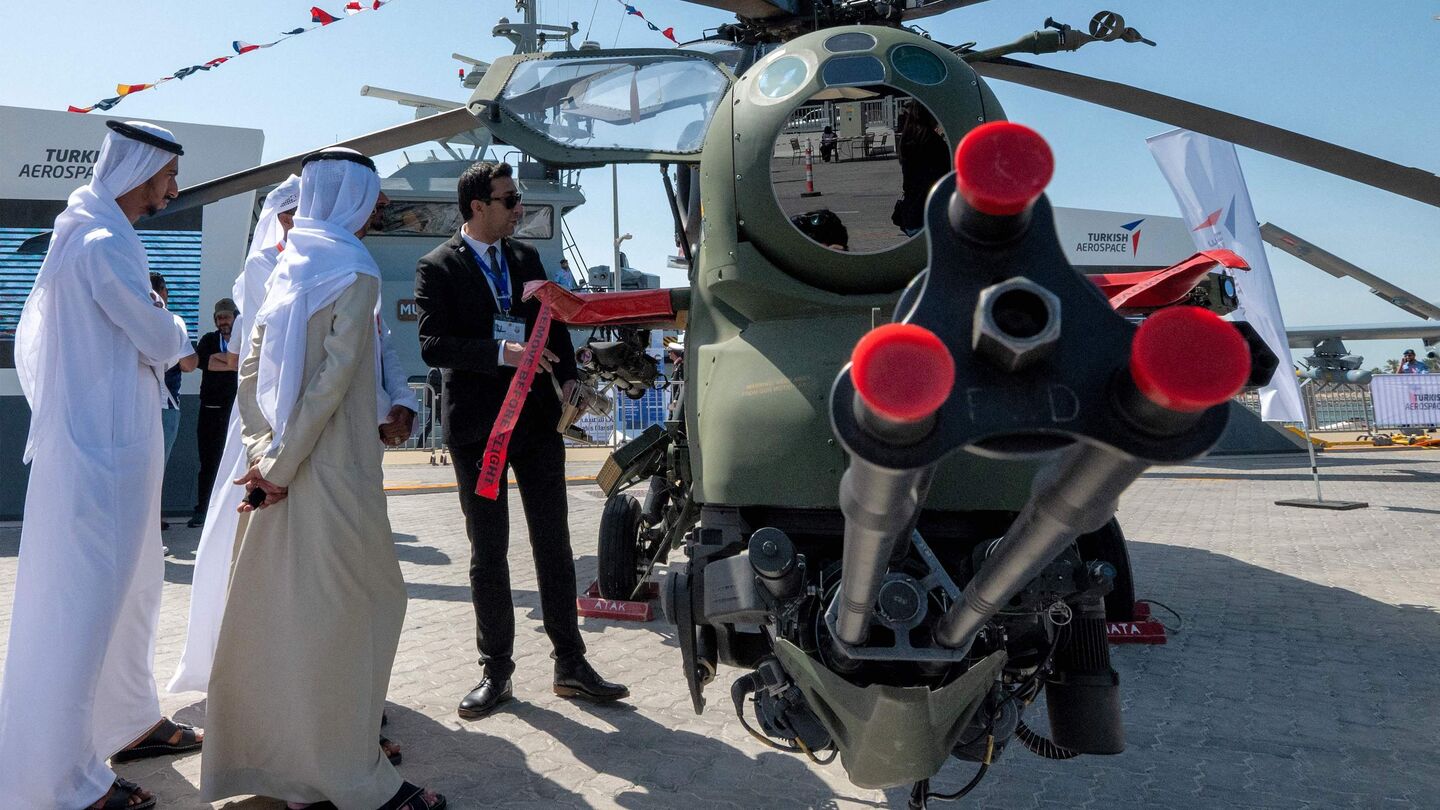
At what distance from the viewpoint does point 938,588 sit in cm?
215

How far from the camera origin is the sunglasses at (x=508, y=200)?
381 cm

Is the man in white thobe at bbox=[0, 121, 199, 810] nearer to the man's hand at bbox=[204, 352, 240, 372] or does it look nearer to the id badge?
the man's hand at bbox=[204, 352, 240, 372]

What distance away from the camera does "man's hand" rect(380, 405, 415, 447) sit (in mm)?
3121

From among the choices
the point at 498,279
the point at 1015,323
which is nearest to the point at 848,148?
the point at 498,279

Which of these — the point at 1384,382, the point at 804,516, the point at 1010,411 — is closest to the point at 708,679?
the point at 804,516

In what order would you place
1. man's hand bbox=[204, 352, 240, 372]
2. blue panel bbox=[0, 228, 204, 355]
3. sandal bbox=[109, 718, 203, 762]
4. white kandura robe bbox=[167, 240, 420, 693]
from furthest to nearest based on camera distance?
blue panel bbox=[0, 228, 204, 355]
man's hand bbox=[204, 352, 240, 372]
white kandura robe bbox=[167, 240, 420, 693]
sandal bbox=[109, 718, 203, 762]

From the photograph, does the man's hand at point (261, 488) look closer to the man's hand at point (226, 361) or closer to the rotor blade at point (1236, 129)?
the man's hand at point (226, 361)

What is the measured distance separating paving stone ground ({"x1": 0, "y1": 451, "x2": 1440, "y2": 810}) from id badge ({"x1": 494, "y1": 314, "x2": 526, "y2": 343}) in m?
1.47

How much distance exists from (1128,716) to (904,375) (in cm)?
314

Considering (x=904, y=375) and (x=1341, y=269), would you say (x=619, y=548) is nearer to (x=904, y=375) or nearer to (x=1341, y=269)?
(x=904, y=375)

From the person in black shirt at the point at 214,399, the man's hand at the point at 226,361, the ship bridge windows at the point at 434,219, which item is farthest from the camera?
the ship bridge windows at the point at 434,219

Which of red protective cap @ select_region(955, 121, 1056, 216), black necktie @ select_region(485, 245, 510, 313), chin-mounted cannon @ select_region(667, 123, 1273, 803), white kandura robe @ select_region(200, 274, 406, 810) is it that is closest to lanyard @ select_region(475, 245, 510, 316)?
black necktie @ select_region(485, 245, 510, 313)

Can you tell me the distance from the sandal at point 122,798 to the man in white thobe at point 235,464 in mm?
481

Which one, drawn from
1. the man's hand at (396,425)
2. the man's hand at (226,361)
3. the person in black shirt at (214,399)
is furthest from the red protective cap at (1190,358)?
the person in black shirt at (214,399)
